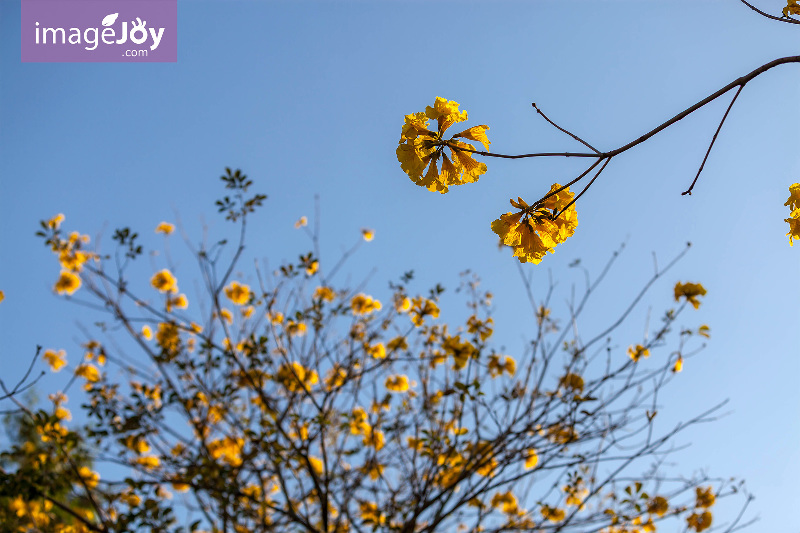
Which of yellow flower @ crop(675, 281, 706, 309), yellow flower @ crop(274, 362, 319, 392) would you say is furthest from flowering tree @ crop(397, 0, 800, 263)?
yellow flower @ crop(274, 362, 319, 392)

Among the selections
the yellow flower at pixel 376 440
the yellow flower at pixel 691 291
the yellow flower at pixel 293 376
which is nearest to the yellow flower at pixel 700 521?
the yellow flower at pixel 691 291

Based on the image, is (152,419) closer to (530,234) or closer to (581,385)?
(581,385)

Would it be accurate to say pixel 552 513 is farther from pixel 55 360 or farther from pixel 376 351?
pixel 55 360

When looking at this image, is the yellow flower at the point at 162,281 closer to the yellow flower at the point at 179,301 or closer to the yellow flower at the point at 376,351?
the yellow flower at the point at 179,301

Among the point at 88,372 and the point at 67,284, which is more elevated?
the point at 67,284

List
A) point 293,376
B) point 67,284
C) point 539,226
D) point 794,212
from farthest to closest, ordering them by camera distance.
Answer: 1. point 67,284
2. point 293,376
3. point 794,212
4. point 539,226

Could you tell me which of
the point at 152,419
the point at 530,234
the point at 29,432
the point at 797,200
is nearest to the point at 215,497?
the point at 152,419

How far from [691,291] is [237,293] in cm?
347

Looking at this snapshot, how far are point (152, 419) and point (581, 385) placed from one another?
2995 millimetres

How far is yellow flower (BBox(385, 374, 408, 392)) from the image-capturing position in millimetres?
4211

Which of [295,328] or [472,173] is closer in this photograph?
[472,173]

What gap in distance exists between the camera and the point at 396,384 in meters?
4.22

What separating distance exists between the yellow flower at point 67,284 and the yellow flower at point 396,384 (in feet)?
9.26

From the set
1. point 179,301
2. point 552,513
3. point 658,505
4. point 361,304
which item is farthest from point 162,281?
point 658,505
